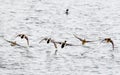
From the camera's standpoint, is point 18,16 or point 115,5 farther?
point 115,5

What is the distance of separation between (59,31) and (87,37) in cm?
89

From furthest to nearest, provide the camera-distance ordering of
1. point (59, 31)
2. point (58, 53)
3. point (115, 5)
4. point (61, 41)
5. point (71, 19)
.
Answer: point (115, 5), point (71, 19), point (59, 31), point (61, 41), point (58, 53)

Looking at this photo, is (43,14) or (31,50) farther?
(43,14)

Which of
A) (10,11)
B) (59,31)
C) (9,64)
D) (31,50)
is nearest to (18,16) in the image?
(10,11)

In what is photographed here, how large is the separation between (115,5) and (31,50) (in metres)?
5.47

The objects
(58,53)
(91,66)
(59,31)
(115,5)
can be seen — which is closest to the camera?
(91,66)

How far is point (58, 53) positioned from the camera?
39.8 feet

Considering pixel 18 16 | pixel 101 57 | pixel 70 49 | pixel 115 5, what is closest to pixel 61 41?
pixel 70 49

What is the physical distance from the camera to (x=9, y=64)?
11.3 meters

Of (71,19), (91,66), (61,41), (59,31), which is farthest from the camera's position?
(71,19)

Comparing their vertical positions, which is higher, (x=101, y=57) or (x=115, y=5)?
(x=115, y=5)

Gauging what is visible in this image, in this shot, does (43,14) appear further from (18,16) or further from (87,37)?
(87,37)

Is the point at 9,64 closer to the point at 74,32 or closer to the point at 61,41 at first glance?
the point at 61,41

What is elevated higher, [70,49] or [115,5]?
[115,5]
